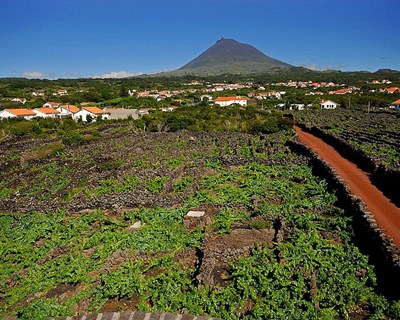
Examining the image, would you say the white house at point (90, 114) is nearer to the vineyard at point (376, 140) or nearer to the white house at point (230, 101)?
the white house at point (230, 101)

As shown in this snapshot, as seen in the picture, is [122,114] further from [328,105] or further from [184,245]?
[184,245]

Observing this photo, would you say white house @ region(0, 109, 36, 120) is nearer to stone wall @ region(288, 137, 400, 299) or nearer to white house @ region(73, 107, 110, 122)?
white house @ region(73, 107, 110, 122)

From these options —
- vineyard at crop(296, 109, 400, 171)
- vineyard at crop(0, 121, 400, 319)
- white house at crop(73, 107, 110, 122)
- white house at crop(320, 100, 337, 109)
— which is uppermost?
vineyard at crop(0, 121, 400, 319)

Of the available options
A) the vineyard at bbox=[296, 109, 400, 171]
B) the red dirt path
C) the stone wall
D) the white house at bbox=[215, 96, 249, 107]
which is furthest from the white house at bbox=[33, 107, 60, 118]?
the stone wall

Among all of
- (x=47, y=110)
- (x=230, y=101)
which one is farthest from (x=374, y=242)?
(x=230, y=101)

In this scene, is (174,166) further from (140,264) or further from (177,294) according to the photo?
(177,294)

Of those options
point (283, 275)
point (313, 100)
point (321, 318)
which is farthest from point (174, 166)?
point (313, 100)
